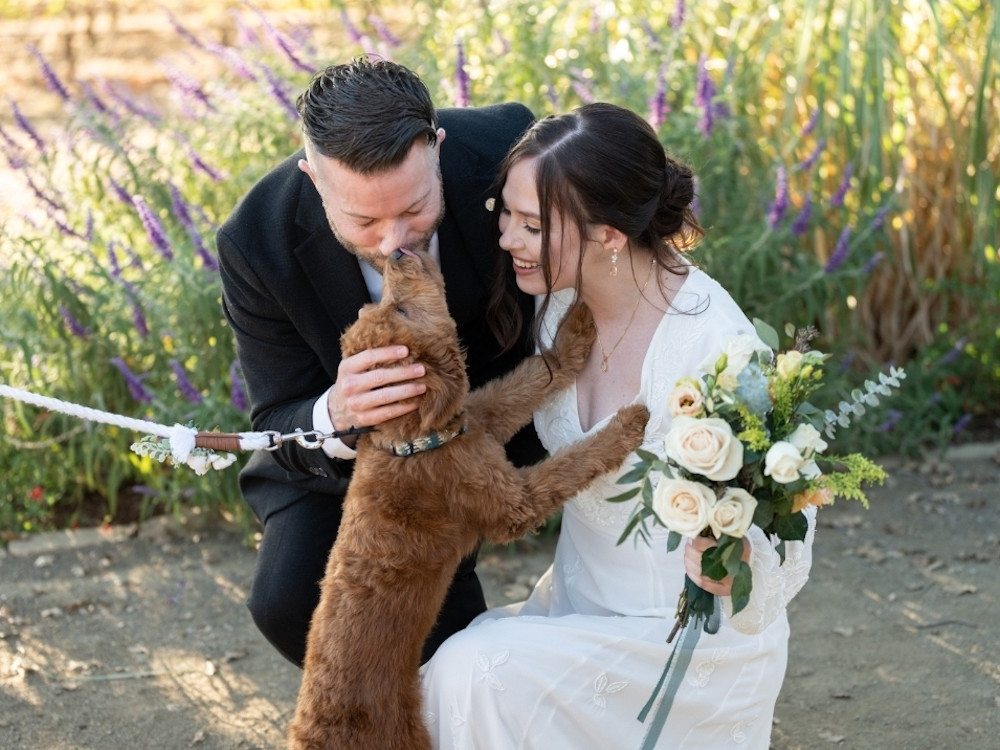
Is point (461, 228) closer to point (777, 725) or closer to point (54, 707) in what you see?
point (777, 725)

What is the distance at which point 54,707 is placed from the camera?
151 inches

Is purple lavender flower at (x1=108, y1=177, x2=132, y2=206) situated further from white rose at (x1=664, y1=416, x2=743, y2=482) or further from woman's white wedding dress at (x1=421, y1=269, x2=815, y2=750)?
white rose at (x1=664, y1=416, x2=743, y2=482)

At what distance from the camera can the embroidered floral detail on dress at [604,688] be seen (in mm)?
2824

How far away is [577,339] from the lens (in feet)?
10.6

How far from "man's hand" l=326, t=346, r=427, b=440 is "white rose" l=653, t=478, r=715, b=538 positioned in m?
0.73

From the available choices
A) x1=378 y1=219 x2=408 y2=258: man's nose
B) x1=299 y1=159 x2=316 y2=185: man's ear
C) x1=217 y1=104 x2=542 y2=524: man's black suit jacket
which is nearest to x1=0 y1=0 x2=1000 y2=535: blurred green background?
x1=217 y1=104 x2=542 y2=524: man's black suit jacket

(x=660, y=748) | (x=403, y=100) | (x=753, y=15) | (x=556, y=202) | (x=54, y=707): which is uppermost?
(x=753, y=15)

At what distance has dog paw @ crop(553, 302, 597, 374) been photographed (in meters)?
3.23

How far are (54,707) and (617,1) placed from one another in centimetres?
398

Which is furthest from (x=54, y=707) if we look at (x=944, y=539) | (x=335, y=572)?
(x=944, y=539)

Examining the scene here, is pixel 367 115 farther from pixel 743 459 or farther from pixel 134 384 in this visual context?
pixel 134 384

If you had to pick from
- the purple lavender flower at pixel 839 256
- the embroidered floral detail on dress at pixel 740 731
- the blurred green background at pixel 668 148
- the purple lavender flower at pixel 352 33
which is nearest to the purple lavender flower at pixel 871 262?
the blurred green background at pixel 668 148

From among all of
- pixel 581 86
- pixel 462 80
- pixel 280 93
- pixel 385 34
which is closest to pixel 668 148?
pixel 581 86

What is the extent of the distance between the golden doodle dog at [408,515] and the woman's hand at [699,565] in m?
0.48
